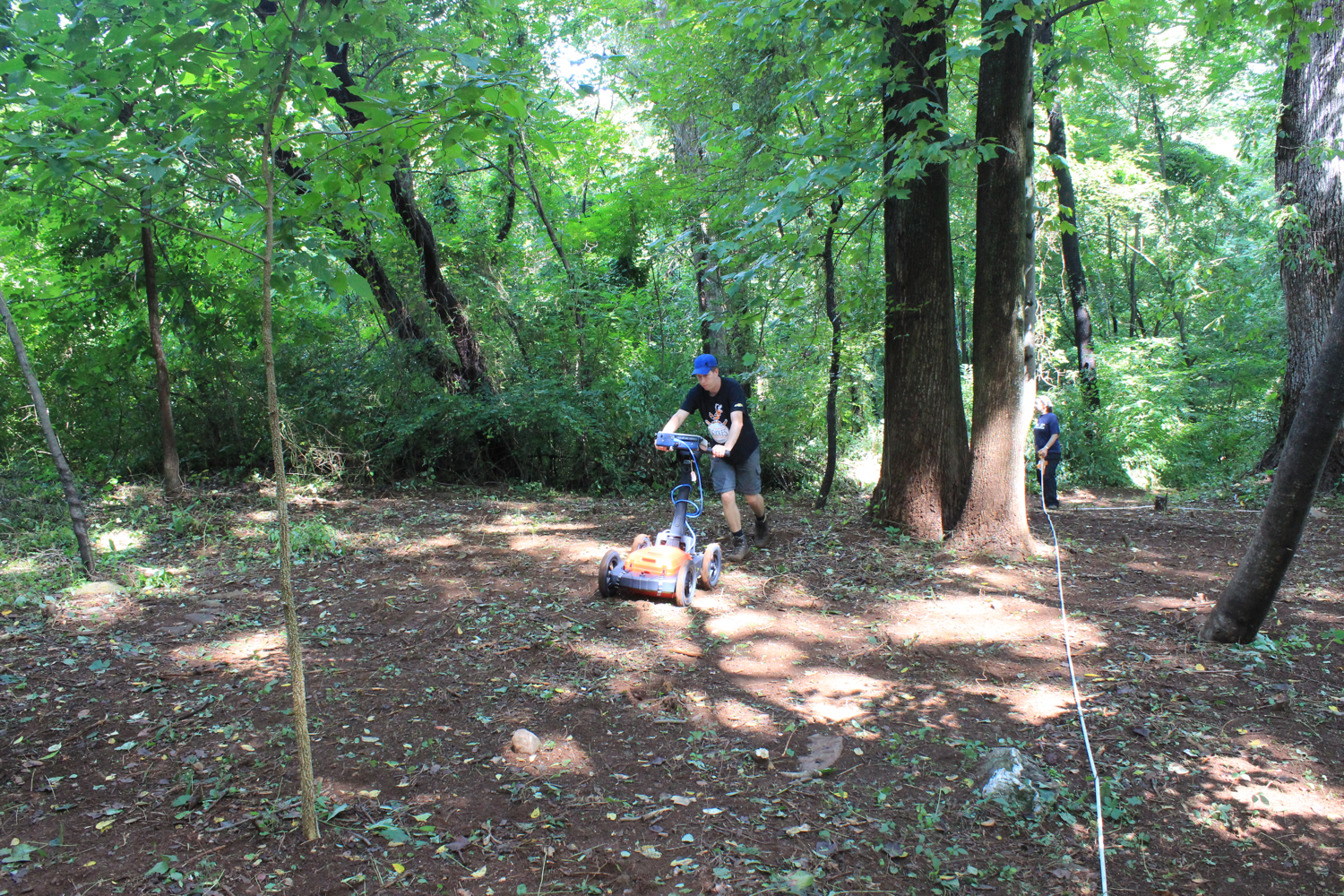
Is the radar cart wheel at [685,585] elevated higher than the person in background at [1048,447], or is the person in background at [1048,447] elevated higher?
the person in background at [1048,447]

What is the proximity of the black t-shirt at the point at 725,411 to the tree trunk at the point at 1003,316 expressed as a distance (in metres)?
1.99

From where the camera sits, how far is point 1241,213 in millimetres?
18859

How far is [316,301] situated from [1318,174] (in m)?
13.3

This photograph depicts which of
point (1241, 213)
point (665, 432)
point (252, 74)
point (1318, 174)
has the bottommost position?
point (665, 432)

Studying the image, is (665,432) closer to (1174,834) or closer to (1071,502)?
(1174,834)

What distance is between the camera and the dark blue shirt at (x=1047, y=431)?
10641 millimetres

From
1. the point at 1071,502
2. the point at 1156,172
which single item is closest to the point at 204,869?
the point at 1071,502

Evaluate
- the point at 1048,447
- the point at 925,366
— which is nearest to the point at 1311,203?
the point at 1048,447

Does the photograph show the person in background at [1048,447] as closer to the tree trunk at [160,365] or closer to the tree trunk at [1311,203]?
the tree trunk at [1311,203]

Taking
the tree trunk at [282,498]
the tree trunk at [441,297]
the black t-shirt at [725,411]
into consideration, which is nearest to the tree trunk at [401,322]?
the tree trunk at [441,297]

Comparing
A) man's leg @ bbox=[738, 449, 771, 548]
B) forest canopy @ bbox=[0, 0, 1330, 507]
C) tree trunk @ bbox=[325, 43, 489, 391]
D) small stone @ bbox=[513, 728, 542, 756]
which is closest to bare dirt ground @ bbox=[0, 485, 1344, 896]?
small stone @ bbox=[513, 728, 542, 756]

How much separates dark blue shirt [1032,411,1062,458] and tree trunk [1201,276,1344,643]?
657 cm

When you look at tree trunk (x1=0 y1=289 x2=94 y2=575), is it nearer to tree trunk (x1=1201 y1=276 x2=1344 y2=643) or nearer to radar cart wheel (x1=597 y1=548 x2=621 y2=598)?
radar cart wheel (x1=597 y1=548 x2=621 y2=598)

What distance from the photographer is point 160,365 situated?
8.23 metres
